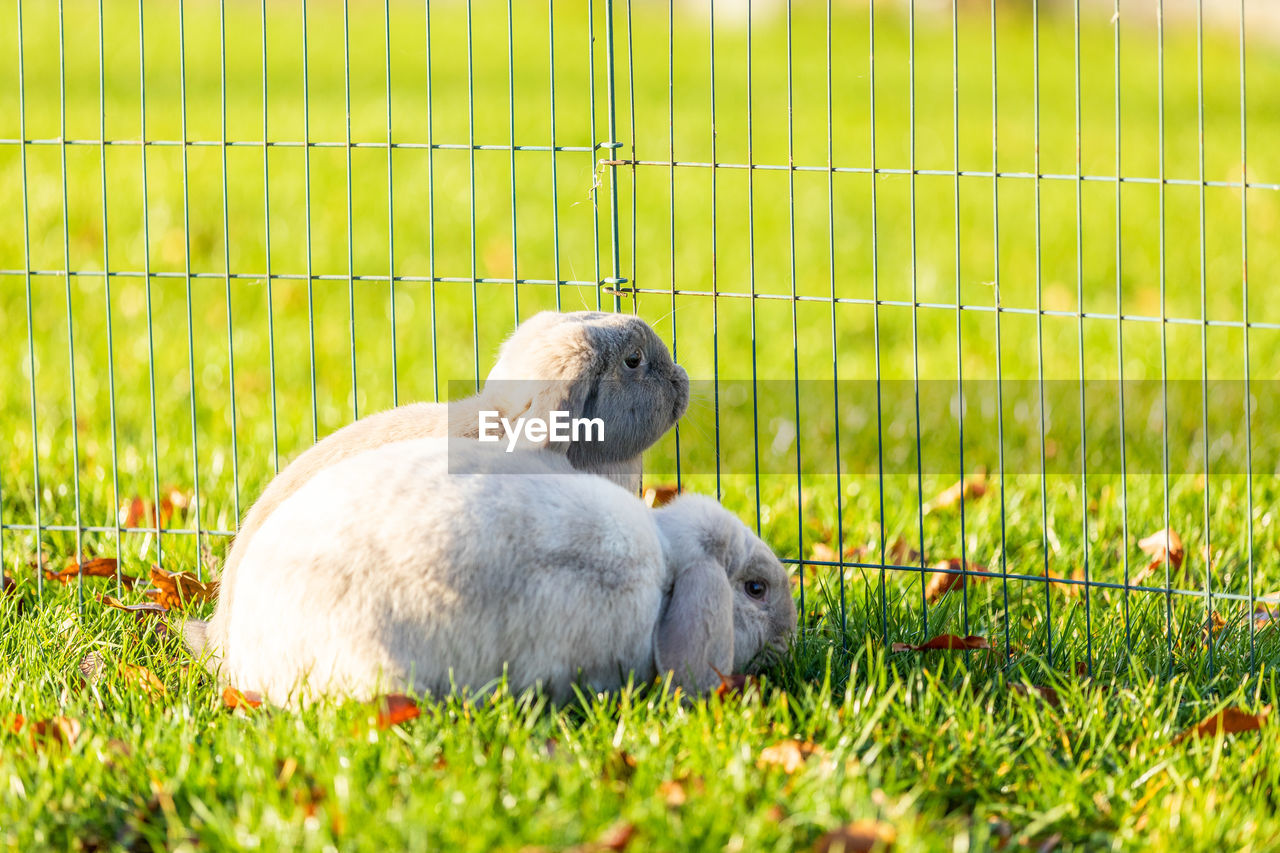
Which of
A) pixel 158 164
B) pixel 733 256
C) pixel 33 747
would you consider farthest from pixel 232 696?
pixel 158 164

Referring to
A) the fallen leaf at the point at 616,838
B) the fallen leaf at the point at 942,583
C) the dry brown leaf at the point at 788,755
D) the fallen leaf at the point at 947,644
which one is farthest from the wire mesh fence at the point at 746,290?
the fallen leaf at the point at 616,838

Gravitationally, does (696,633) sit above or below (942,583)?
above

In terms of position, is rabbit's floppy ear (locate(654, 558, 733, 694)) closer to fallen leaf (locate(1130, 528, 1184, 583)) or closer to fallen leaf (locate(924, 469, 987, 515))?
fallen leaf (locate(1130, 528, 1184, 583))

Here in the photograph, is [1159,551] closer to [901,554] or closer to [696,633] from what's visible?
[901,554]

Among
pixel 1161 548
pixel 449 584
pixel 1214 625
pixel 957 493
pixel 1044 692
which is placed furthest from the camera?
pixel 957 493

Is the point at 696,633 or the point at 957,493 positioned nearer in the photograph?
the point at 696,633

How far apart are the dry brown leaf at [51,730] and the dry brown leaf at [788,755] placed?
51.8 inches

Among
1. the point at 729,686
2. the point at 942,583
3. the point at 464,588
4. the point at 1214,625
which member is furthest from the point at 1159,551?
the point at 464,588

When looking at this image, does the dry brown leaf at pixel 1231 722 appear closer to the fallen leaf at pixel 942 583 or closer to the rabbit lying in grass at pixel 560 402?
the fallen leaf at pixel 942 583

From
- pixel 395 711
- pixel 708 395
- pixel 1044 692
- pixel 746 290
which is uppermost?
pixel 746 290

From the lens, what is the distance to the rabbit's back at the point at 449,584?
2713 millimetres

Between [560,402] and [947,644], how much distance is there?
105 cm

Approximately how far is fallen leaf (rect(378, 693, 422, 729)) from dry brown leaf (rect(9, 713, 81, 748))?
23.7 inches

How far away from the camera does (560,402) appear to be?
3.18m
